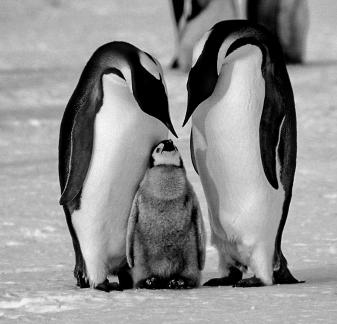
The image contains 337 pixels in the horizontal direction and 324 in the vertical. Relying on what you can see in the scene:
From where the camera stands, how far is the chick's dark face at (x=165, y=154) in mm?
4766

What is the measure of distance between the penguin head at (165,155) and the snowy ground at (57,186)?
0.47 meters

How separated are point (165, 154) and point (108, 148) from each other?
0.22m

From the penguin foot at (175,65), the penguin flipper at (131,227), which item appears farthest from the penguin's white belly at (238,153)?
the penguin foot at (175,65)

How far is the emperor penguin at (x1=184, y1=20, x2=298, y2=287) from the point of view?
4.93 meters

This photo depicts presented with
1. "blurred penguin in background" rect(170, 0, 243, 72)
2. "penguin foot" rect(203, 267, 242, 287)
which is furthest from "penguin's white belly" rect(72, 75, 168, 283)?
"blurred penguin in background" rect(170, 0, 243, 72)

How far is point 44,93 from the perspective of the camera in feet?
37.6

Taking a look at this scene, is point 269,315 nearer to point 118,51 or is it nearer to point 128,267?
point 128,267

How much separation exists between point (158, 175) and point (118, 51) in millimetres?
505

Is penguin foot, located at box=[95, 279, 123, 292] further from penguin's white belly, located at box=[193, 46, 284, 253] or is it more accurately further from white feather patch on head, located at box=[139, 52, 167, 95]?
white feather patch on head, located at box=[139, 52, 167, 95]

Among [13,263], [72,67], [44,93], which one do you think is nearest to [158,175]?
[13,263]

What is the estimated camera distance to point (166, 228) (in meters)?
4.79

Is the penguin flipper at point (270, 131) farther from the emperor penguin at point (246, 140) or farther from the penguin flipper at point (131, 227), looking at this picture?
the penguin flipper at point (131, 227)

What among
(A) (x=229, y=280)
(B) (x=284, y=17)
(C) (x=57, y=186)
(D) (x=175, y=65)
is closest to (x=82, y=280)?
(A) (x=229, y=280)

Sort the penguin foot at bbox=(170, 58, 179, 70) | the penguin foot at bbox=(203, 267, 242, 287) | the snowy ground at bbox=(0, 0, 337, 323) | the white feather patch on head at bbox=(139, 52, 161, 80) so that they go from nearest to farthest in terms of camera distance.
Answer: the snowy ground at bbox=(0, 0, 337, 323) → the white feather patch on head at bbox=(139, 52, 161, 80) → the penguin foot at bbox=(203, 267, 242, 287) → the penguin foot at bbox=(170, 58, 179, 70)
